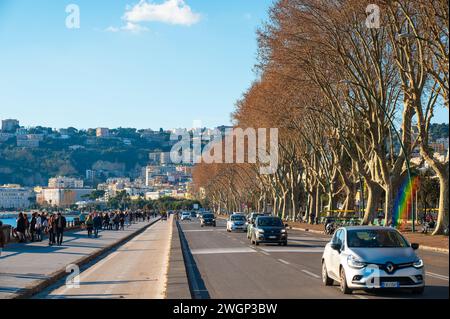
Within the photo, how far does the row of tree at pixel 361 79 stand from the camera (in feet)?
134

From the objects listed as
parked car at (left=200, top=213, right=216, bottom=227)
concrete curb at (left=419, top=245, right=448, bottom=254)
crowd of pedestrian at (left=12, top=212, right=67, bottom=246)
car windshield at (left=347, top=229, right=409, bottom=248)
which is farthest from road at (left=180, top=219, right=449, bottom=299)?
parked car at (left=200, top=213, right=216, bottom=227)

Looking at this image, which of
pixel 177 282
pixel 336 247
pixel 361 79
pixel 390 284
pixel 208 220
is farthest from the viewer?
pixel 208 220

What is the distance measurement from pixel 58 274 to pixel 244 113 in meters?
63.0

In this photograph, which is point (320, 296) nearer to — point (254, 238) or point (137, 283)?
point (137, 283)

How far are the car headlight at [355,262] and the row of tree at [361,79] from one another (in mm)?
19718

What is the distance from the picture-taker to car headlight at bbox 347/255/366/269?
15.6 m

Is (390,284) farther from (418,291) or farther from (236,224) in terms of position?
(236,224)

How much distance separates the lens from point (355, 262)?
51.6 feet

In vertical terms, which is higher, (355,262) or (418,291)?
(355,262)

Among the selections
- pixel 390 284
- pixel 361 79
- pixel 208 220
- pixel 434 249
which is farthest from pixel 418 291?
pixel 208 220

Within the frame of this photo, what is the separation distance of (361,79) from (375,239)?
37452mm

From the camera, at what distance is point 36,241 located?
1743 inches

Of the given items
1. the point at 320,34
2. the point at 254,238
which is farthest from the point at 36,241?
the point at 320,34

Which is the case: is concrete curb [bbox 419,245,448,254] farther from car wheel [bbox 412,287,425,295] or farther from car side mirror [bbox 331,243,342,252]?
car wheel [bbox 412,287,425,295]
